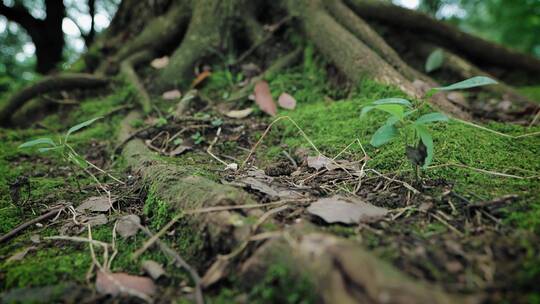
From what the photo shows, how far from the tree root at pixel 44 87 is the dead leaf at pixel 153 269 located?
8.99 feet

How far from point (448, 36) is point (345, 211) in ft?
10.3

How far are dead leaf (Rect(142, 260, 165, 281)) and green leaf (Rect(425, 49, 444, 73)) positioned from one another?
300cm

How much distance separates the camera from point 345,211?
3.96ft

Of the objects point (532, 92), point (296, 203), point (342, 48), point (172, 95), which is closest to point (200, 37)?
point (172, 95)

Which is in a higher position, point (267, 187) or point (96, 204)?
point (96, 204)

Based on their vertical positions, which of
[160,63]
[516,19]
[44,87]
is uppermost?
[44,87]

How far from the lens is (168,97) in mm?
3000

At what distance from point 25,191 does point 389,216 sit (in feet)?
6.34

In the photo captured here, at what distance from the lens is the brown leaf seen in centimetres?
105

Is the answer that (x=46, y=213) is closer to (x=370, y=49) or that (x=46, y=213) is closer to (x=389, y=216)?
(x=389, y=216)

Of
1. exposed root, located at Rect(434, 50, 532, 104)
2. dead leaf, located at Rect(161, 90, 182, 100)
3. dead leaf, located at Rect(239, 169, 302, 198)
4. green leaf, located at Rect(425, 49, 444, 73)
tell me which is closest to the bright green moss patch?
exposed root, located at Rect(434, 50, 532, 104)

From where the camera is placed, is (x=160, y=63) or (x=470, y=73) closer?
(x=470, y=73)

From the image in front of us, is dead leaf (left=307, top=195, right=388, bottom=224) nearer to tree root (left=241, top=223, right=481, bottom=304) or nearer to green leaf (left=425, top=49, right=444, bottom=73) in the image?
tree root (left=241, top=223, right=481, bottom=304)

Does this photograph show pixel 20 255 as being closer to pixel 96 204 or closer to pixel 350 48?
pixel 96 204
